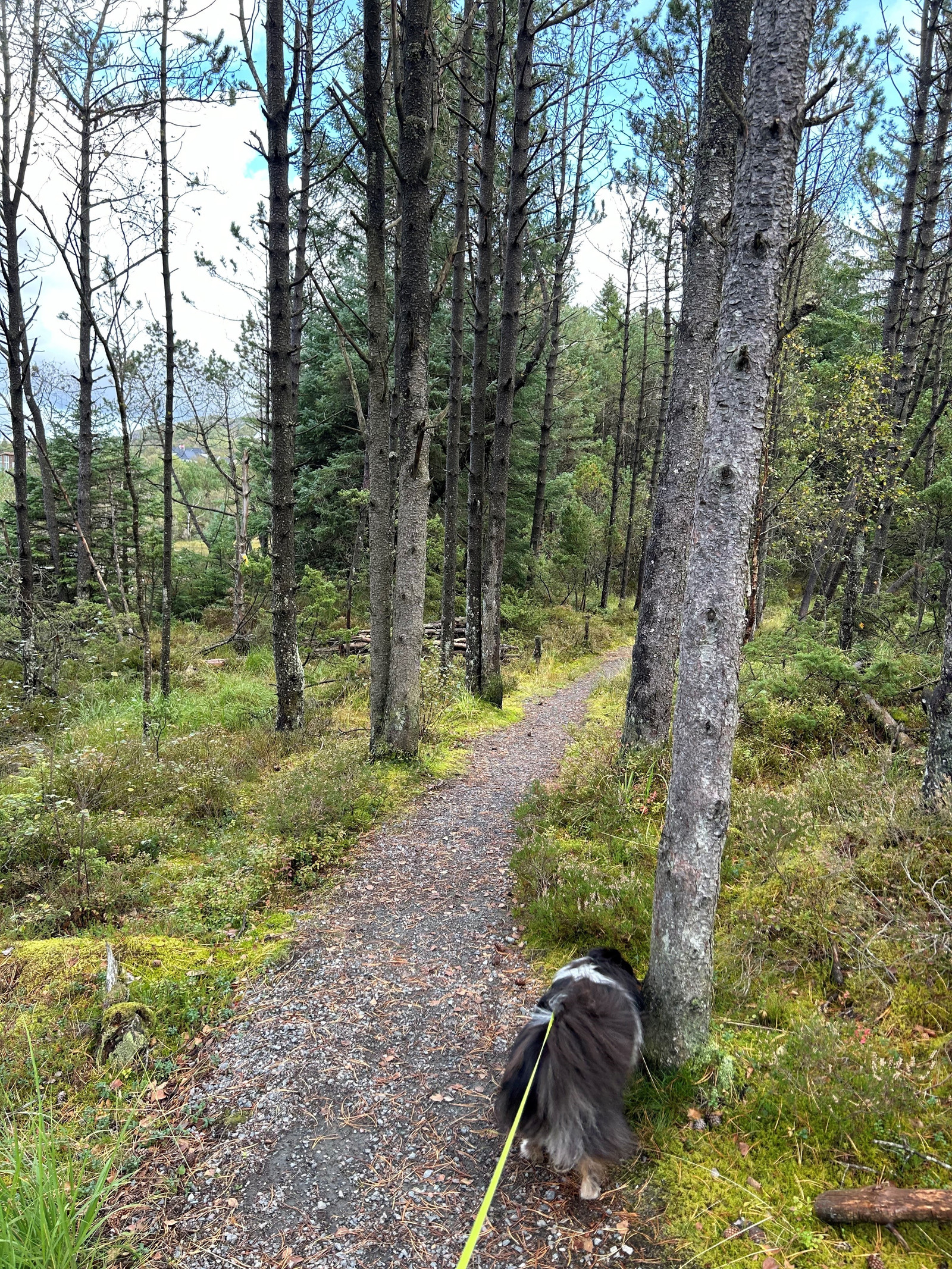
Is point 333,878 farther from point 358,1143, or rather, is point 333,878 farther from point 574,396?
point 574,396

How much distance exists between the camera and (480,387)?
1114 centimetres

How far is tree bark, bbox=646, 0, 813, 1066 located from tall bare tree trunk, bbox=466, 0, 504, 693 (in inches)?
316

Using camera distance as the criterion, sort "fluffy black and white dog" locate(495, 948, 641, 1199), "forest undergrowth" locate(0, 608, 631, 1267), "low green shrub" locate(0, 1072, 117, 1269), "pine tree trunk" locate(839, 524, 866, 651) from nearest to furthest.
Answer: "low green shrub" locate(0, 1072, 117, 1269) < "fluffy black and white dog" locate(495, 948, 641, 1199) < "forest undergrowth" locate(0, 608, 631, 1267) < "pine tree trunk" locate(839, 524, 866, 651)

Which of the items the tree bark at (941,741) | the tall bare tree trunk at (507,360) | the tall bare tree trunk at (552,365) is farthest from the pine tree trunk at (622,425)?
the tree bark at (941,741)

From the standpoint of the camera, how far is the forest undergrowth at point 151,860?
3023 millimetres

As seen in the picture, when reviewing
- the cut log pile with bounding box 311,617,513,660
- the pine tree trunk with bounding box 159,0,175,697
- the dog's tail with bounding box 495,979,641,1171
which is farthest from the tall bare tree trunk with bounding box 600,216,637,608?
the dog's tail with bounding box 495,979,641,1171

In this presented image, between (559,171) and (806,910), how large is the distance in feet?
68.3

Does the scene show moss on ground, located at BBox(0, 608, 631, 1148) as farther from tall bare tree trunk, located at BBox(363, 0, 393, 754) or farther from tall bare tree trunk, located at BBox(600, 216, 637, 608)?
tall bare tree trunk, located at BBox(600, 216, 637, 608)

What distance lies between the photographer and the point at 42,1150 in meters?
2.32

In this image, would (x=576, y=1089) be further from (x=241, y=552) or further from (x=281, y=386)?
(x=241, y=552)

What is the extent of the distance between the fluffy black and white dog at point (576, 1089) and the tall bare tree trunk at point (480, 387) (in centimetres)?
821

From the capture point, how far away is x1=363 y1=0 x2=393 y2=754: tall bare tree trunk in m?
6.92

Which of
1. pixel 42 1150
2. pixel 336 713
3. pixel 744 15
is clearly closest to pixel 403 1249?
pixel 42 1150

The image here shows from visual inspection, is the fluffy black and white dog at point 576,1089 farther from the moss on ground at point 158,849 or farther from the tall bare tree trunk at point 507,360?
the tall bare tree trunk at point 507,360
